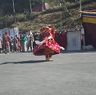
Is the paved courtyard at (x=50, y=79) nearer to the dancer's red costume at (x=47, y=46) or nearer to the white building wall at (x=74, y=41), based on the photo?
the dancer's red costume at (x=47, y=46)

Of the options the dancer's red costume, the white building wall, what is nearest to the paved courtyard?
the dancer's red costume

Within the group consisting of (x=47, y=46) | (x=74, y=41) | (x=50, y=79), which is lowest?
(x=50, y=79)

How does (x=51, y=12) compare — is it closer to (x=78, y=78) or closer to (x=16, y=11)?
(x=16, y=11)

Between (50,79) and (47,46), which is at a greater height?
(47,46)

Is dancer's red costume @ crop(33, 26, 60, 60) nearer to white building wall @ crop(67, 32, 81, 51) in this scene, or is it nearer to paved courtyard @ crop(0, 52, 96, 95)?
paved courtyard @ crop(0, 52, 96, 95)

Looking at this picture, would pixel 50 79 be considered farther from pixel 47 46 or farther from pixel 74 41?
pixel 74 41

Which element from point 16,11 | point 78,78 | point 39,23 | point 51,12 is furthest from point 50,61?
point 16,11

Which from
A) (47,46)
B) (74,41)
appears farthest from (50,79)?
(74,41)

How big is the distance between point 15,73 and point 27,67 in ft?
7.17

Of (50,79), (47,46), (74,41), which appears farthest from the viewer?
(74,41)

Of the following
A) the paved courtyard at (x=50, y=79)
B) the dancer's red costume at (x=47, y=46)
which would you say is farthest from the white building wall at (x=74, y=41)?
the paved courtyard at (x=50, y=79)

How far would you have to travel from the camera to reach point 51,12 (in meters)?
66.9

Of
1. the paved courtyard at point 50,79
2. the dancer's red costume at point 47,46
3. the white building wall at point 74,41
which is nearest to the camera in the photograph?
the paved courtyard at point 50,79

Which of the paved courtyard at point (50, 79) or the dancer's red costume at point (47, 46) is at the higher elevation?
the dancer's red costume at point (47, 46)
